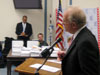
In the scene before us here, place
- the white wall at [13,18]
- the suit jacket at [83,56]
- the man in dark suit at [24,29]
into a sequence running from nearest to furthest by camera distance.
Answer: the suit jacket at [83,56], the man in dark suit at [24,29], the white wall at [13,18]

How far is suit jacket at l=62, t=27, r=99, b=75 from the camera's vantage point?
1.23 meters

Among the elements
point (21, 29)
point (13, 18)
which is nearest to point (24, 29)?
point (21, 29)

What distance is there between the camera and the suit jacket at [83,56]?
1.23 meters

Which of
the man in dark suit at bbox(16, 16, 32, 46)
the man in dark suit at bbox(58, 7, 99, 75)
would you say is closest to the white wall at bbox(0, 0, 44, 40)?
the man in dark suit at bbox(16, 16, 32, 46)

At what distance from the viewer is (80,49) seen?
1267 mm

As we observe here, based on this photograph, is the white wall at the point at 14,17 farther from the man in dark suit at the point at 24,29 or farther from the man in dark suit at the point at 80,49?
the man in dark suit at the point at 80,49

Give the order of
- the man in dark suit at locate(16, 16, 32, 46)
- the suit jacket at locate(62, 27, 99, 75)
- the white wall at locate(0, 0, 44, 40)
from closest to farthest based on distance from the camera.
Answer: the suit jacket at locate(62, 27, 99, 75)
the man in dark suit at locate(16, 16, 32, 46)
the white wall at locate(0, 0, 44, 40)

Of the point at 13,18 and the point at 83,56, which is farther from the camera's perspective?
the point at 13,18

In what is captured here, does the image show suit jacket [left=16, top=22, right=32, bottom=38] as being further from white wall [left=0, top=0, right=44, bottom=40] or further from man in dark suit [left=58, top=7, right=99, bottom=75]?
man in dark suit [left=58, top=7, right=99, bottom=75]

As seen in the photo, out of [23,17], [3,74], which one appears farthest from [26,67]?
[23,17]

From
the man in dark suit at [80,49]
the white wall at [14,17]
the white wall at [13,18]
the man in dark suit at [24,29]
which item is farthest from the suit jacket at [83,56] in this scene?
the white wall at [13,18]

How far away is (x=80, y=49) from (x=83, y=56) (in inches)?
2.3

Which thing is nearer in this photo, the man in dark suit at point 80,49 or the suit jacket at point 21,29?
the man in dark suit at point 80,49

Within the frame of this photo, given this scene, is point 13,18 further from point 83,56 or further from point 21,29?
point 83,56
